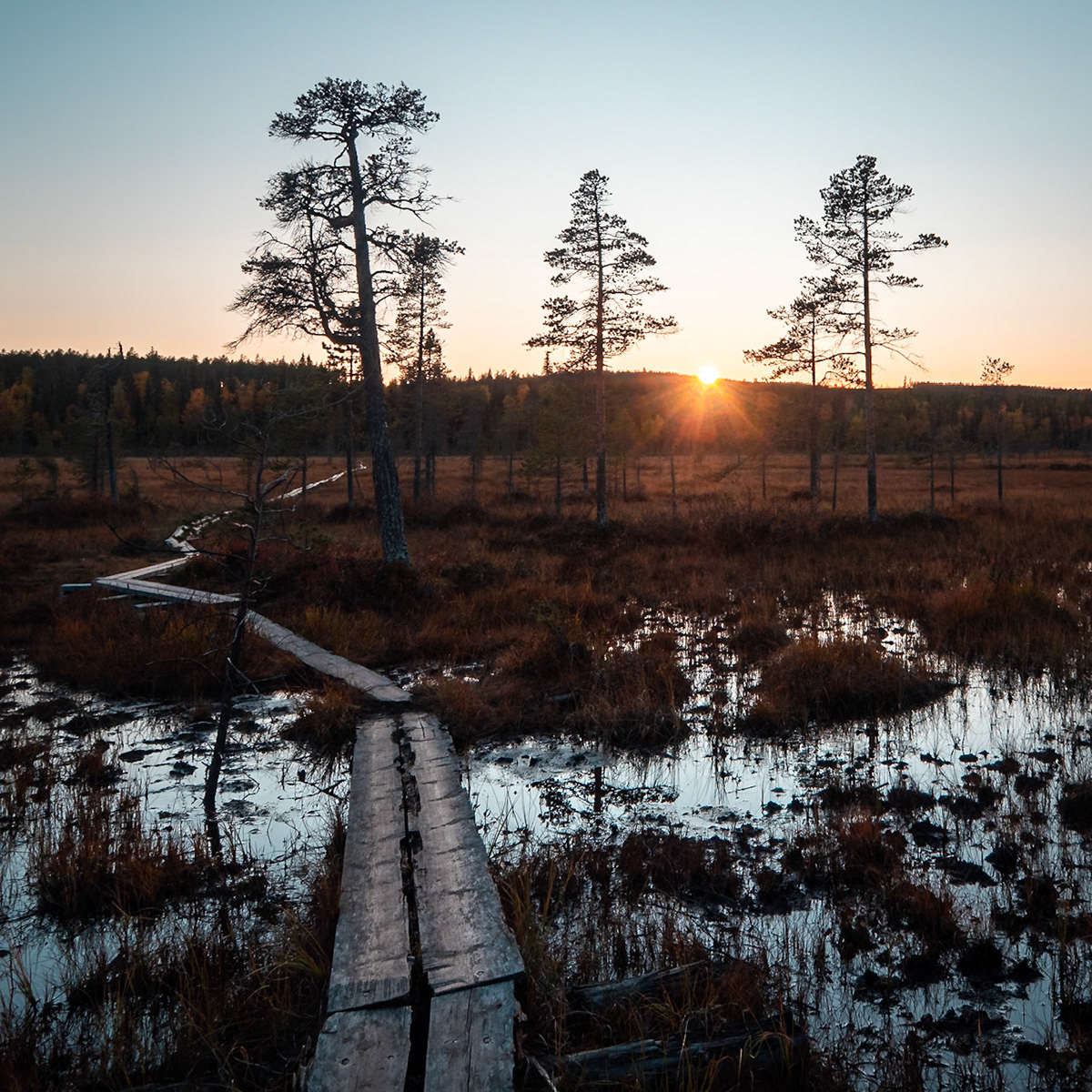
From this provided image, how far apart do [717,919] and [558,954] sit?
97cm

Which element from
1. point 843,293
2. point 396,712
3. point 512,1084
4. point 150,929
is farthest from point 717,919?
point 843,293

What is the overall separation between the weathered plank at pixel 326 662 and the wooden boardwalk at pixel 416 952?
2106 millimetres

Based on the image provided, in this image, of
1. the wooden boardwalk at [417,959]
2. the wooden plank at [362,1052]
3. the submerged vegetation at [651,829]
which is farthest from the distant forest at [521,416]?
the wooden plank at [362,1052]

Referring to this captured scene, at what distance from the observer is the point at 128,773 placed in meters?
6.96

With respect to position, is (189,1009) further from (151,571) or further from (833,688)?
(151,571)

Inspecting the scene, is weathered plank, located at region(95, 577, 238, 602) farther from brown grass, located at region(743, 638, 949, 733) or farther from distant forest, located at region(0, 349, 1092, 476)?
distant forest, located at region(0, 349, 1092, 476)

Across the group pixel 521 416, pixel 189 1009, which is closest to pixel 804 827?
pixel 189 1009

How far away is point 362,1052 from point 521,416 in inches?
3162

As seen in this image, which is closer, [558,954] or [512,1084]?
[512,1084]

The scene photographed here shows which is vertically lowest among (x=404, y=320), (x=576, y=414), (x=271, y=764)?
(x=271, y=764)

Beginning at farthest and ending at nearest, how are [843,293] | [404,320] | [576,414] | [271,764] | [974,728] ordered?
1. [576,414]
2. [404,320]
3. [843,293]
4. [974,728]
5. [271,764]

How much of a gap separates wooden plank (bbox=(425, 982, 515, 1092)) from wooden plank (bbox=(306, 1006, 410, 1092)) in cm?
11

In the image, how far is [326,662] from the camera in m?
9.70

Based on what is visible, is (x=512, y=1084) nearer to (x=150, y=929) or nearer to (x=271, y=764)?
(x=150, y=929)
